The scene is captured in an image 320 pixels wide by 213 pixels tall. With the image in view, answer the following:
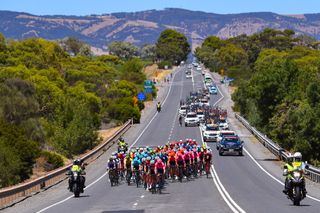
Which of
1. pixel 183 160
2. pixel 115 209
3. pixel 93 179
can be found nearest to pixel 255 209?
pixel 115 209

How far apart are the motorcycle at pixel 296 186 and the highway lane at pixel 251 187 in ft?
0.90

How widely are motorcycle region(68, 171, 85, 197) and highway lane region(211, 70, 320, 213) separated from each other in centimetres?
592

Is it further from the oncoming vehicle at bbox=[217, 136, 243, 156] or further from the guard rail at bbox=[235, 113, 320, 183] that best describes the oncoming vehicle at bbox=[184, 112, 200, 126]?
the oncoming vehicle at bbox=[217, 136, 243, 156]

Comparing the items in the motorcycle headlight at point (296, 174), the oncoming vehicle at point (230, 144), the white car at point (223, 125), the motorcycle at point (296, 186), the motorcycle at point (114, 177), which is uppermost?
the motorcycle headlight at point (296, 174)

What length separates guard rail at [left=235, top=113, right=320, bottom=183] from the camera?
3670cm

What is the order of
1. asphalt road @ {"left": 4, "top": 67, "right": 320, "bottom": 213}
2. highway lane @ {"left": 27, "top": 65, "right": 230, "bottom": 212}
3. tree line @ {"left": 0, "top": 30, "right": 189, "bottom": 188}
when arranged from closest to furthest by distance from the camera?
asphalt road @ {"left": 4, "top": 67, "right": 320, "bottom": 213}
highway lane @ {"left": 27, "top": 65, "right": 230, "bottom": 212}
tree line @ {"left": 0, "top": 30, "right": 189, "bottom": 188}

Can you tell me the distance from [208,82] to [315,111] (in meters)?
107

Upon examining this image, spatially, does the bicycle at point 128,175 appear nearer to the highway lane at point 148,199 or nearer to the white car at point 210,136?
the highway lane at point 148,199

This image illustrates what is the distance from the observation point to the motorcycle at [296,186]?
23797 millimetres

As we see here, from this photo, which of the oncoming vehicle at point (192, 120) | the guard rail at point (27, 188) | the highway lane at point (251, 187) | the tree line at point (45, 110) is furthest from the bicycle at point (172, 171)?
the oncoming vehicle at point (192, 120)

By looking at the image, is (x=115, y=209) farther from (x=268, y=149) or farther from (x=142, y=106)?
(x=142, y=106)

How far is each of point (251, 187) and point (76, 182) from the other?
8.14 metres

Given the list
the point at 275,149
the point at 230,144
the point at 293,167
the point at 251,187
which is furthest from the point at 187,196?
the point at 275,149

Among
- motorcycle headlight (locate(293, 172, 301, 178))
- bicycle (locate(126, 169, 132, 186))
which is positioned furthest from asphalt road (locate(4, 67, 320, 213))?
motorcycle headlight (locate(293, 172, 301, 178))
